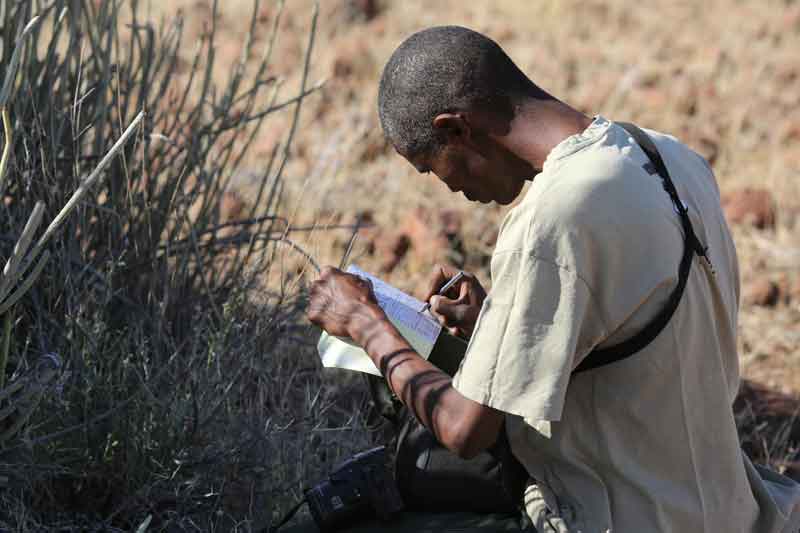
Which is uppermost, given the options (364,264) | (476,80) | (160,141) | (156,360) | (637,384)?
(476,80)

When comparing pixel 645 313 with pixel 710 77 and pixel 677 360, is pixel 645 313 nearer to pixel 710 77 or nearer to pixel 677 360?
pixel 677 360

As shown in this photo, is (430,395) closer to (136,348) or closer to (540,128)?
(540,128)

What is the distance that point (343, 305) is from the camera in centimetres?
232

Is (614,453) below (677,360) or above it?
below

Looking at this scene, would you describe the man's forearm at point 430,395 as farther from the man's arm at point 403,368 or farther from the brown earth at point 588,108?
the brown earth at point 588,108

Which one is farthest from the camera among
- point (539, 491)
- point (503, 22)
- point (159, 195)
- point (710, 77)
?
point (503, 22)

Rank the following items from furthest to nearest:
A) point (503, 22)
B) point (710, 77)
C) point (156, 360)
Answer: point (503, 22) → point (710, 77) → point (156, 360)

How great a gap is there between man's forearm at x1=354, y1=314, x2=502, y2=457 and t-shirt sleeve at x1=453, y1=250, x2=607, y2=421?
68mm

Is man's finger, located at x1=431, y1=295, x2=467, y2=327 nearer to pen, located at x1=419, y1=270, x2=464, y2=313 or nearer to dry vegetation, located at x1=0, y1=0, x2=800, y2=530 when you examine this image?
pen, located at x1=419, y1=270, x2=464, y2=313

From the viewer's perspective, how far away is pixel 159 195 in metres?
3.46

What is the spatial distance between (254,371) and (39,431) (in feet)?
1.99

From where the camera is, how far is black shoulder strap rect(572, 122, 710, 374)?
1.98 m

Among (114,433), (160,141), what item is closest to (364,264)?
(160,141)

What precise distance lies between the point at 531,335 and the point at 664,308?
0.22 metres
